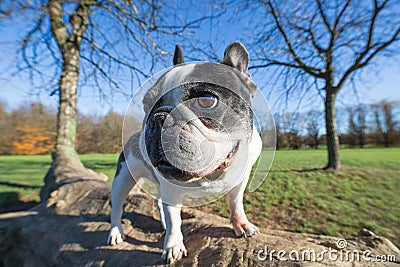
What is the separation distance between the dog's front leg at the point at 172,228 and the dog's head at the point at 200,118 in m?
0.29

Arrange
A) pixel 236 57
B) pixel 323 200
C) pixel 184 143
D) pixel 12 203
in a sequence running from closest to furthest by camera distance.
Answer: pixel 184 143 → pixel 236 57 → pixel 323 200 → pixel 12 203

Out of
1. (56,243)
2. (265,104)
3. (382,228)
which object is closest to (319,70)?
(382,228)

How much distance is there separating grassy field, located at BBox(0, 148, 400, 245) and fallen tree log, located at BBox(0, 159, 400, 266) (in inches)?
64.1

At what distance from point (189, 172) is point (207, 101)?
10.7 inches

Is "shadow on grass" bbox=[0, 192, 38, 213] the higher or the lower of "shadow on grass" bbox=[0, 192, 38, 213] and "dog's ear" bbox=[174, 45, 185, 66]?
the lower

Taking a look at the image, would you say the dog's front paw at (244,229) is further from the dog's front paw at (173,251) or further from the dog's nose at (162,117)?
the dog's nose at (162,117)

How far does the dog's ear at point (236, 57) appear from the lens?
94 centimetres

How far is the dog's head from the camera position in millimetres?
727

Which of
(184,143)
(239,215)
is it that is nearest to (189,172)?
(184,143)

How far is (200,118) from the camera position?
0.77 metres

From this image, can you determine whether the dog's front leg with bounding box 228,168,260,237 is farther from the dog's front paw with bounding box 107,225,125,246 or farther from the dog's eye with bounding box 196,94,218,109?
the dog's front paw with bounding box 107,225,125,246

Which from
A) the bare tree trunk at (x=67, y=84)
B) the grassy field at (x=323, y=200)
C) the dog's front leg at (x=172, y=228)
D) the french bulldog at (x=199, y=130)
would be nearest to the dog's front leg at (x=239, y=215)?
the french bulldog at (x=199, y=130)

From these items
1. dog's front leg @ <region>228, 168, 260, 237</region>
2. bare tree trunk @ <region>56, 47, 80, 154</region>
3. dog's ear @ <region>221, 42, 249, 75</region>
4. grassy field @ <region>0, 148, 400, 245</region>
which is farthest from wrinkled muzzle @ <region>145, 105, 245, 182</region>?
bare tree trunk @ <region>56, 47, 80, 154</region>

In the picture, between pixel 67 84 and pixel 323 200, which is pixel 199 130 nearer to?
pixel 323 200
